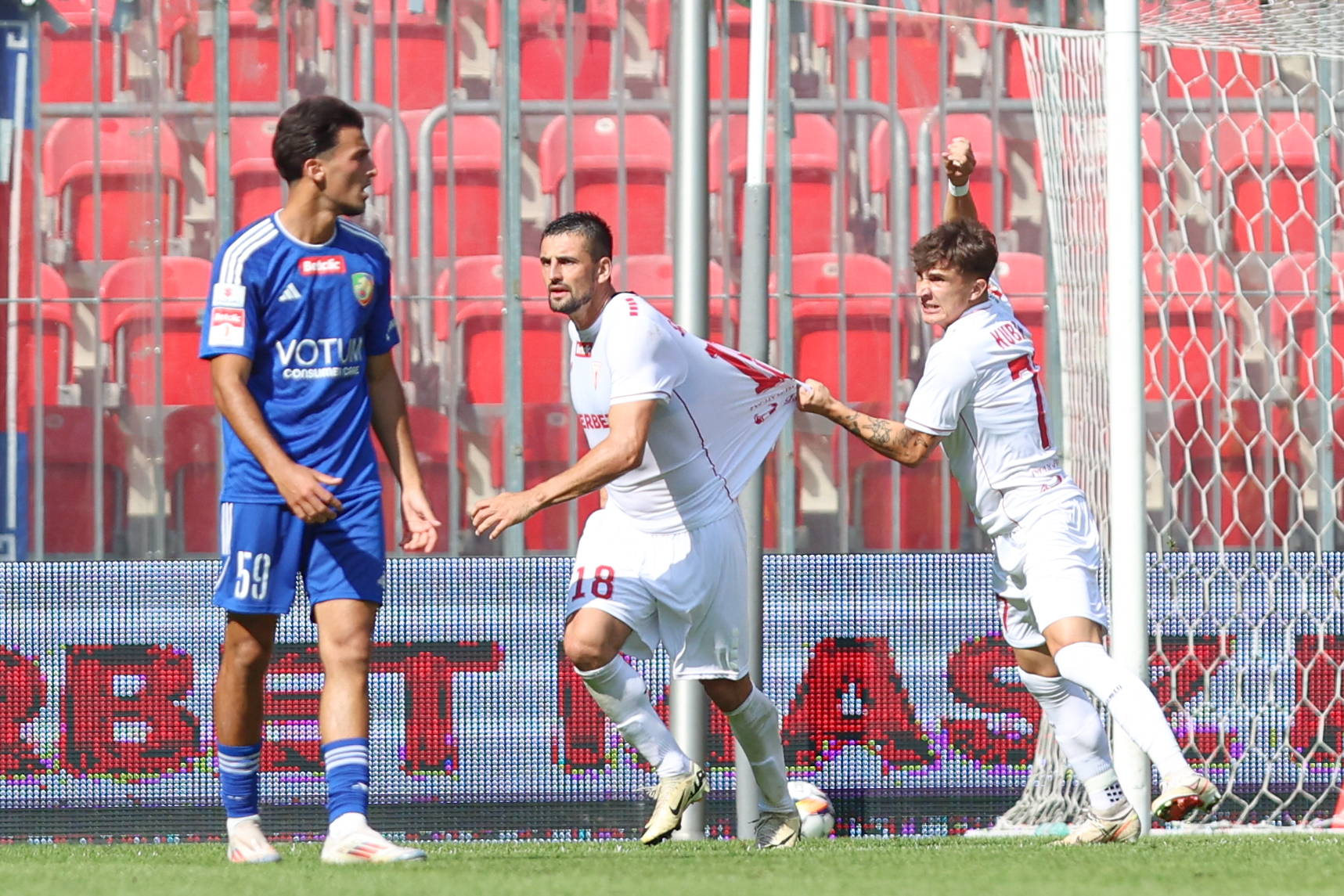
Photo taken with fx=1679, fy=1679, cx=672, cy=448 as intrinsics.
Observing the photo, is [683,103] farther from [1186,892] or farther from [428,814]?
[1186,892]

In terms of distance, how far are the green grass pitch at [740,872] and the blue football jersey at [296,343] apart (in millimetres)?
746

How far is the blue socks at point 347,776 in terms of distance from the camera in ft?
10.3

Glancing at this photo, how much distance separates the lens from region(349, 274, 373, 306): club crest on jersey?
3.27 meters

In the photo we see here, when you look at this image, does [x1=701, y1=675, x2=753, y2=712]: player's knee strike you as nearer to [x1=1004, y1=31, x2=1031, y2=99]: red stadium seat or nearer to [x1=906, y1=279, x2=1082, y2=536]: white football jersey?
[x1=906, y1=279, x2=1082, y2=536]: white football jersey

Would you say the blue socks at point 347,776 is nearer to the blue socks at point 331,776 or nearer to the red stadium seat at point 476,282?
the blue socks at point 331,776

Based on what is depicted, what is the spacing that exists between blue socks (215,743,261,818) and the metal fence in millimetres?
4612

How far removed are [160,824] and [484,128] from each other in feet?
16.2

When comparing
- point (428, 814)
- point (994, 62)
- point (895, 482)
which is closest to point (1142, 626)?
point (428, 814)

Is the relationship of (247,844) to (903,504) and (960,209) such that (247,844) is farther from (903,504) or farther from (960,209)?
(903,504)

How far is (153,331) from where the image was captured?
8.36 meters

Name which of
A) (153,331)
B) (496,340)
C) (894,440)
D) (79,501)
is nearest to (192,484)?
(79,501)

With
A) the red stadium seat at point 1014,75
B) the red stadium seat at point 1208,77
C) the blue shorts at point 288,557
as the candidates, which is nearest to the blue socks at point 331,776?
the blue shorts at point 288,557

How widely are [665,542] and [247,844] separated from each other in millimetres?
1039

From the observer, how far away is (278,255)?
10.6 feet
